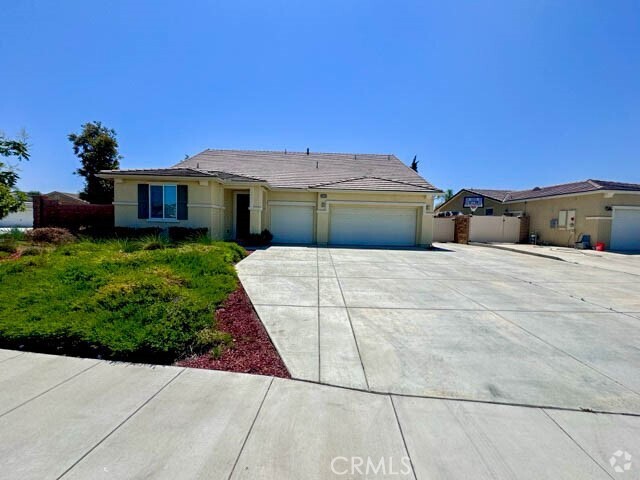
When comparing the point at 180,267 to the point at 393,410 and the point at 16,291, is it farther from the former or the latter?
the point at 393,410

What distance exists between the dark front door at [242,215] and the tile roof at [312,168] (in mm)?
1686

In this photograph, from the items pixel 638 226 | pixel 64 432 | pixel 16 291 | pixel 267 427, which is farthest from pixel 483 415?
pixel 638 226

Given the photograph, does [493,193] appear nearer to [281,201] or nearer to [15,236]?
[281,201]

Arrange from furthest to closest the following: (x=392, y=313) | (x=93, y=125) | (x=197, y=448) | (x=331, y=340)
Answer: (x=93, y=125)
(x=392, y=313)
(x=331, y=340)
(x=197, y=448)

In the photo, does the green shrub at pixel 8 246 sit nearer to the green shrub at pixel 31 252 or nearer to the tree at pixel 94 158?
the green shrub at pixel 31 252

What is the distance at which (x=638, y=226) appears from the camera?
56.6ft

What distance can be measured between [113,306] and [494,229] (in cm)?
2373

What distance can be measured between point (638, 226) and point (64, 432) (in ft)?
81.4

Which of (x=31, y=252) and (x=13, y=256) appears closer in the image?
(x=31, y=252)

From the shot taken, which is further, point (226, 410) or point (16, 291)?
point (16, 291)

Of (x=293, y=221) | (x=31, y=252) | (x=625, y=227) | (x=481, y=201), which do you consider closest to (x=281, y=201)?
(x=293, y=221)

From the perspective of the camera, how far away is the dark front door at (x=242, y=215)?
17328 millimetres

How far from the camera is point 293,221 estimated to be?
17.3 m

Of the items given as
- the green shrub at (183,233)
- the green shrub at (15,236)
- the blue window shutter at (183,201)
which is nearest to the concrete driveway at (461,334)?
the green shrub at (183,233)
